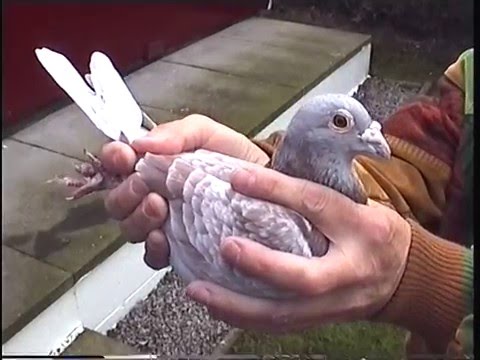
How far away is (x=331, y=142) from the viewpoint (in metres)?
0.51

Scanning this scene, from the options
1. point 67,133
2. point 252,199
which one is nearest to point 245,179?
point 252,199

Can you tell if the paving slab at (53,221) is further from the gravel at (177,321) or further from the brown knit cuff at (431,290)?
the brown knit cuff at (431,290)

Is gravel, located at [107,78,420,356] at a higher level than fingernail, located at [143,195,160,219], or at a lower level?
lower

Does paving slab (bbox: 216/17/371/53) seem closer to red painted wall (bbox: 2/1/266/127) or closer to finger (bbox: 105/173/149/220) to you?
red painted wall (bbox: 2/1/266/127)

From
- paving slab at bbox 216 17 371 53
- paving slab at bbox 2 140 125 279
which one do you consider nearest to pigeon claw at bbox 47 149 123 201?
paving slab at bbox 2 140 125 279

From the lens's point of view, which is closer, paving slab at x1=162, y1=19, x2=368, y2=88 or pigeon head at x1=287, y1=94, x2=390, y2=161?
pigeon head at x1=287, y1=94, x2=390, y2=161

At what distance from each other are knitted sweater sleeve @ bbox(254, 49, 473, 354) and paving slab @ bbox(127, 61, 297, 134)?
0.08ft

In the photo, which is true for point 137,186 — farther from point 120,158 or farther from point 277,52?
point 277,52

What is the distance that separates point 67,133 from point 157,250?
3.6 inches

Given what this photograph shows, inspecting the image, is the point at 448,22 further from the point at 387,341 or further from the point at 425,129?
the point at 387,341

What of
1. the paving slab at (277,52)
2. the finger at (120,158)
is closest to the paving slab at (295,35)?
the paving slab at (277,52)

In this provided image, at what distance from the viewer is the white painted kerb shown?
22.2 inches

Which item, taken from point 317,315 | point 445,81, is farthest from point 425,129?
point 317,315

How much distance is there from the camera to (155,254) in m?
0.56
